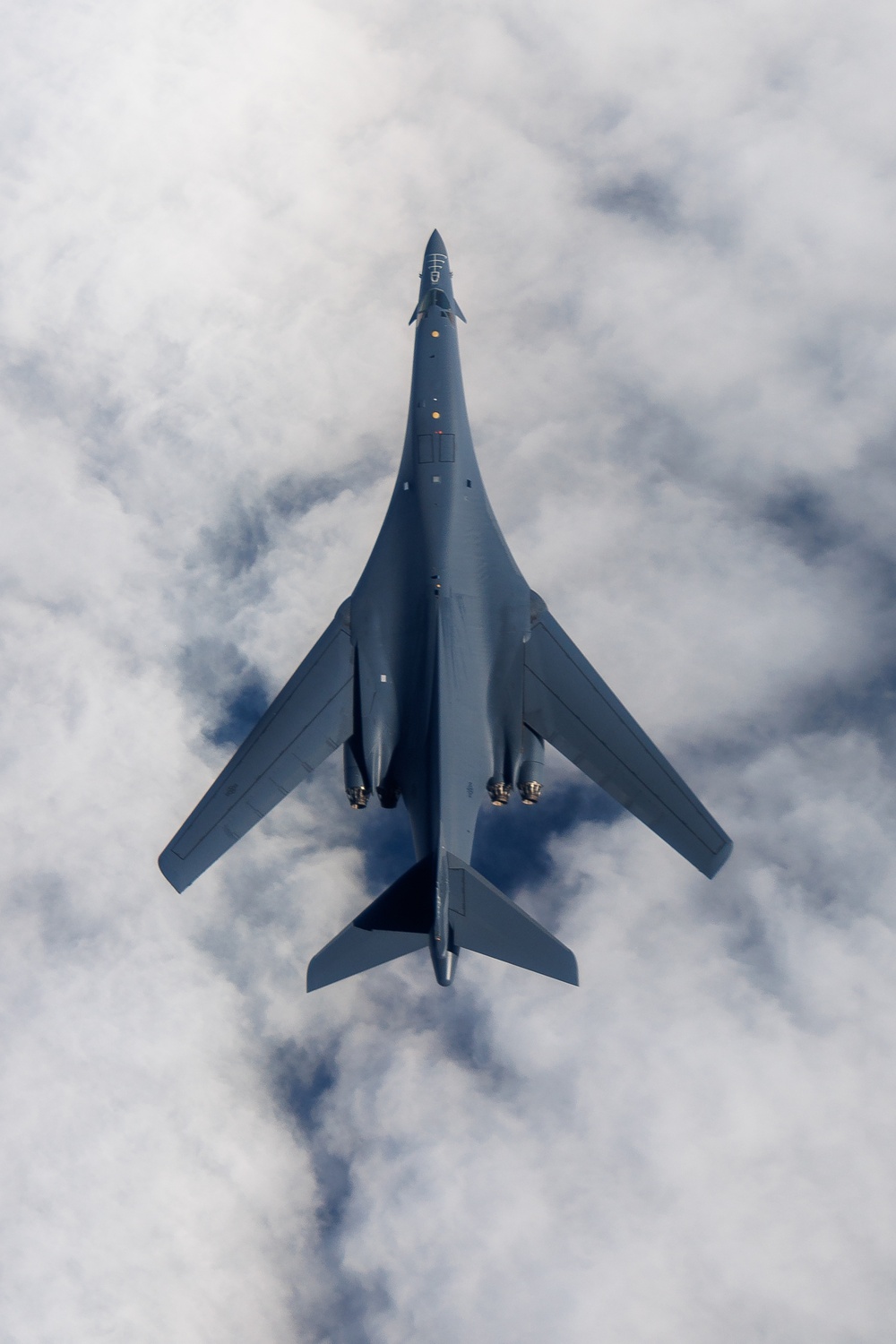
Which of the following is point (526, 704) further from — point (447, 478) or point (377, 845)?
point (377, 845)

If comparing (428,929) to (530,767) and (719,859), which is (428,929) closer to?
(530,767)

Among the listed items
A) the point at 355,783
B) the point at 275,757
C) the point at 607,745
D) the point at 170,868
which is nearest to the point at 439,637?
the point at 355,783

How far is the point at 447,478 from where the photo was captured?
26.9 meters

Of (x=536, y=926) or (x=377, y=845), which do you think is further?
(x=377, y=845)

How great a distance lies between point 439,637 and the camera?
24562mm

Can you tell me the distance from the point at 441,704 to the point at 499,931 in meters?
6.38

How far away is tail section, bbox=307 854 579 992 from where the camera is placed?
20.4 meters

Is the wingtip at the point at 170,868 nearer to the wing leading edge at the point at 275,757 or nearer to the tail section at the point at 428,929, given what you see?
the wing leading edge at the point at 275,757

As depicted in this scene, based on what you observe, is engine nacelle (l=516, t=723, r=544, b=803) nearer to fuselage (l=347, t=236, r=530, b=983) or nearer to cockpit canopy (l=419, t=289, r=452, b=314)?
fuselage (l=347, t=236, r=530, b=983)

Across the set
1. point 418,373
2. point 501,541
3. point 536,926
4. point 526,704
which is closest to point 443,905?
point 536,926

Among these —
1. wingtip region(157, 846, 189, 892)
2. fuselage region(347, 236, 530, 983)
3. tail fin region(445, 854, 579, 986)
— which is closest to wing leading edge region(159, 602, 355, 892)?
wingtip region(157, 846, 189, 892)

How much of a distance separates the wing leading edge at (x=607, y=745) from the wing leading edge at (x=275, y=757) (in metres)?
5.85

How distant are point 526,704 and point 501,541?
565 cm

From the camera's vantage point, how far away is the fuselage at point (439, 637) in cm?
2327
